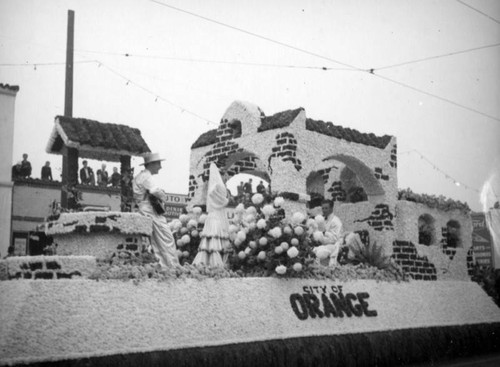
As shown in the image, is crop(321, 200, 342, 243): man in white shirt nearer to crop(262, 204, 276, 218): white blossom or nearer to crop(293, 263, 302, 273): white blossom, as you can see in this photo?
crop(262, 204, 276, 218): white blossom

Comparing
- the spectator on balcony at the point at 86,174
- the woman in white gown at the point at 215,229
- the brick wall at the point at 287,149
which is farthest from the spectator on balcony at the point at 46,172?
the brick wall at the point at 287,149

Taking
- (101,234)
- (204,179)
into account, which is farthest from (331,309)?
(204,179)

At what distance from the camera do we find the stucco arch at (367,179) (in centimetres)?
1304

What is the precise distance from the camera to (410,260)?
13117 mm

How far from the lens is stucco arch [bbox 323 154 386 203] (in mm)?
13044

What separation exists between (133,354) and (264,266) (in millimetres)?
3134

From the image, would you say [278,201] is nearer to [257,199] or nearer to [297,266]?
[257,199]

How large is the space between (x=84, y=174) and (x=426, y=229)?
11.0 metres

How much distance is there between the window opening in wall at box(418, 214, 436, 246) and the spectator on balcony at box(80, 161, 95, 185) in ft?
35.4

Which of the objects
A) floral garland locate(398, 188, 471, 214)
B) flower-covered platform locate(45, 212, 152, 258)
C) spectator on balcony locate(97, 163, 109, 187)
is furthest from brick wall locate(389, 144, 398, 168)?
spectator on balcony locate(97, 163, 109, 187)

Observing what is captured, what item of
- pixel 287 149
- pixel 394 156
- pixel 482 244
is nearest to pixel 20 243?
pixel 287 149

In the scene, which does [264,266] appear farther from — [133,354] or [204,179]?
[204,179]

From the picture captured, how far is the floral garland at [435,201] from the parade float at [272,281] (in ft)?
0.13

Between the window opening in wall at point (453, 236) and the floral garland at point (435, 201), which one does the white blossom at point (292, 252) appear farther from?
the window opening in wall at point (453, 236)
